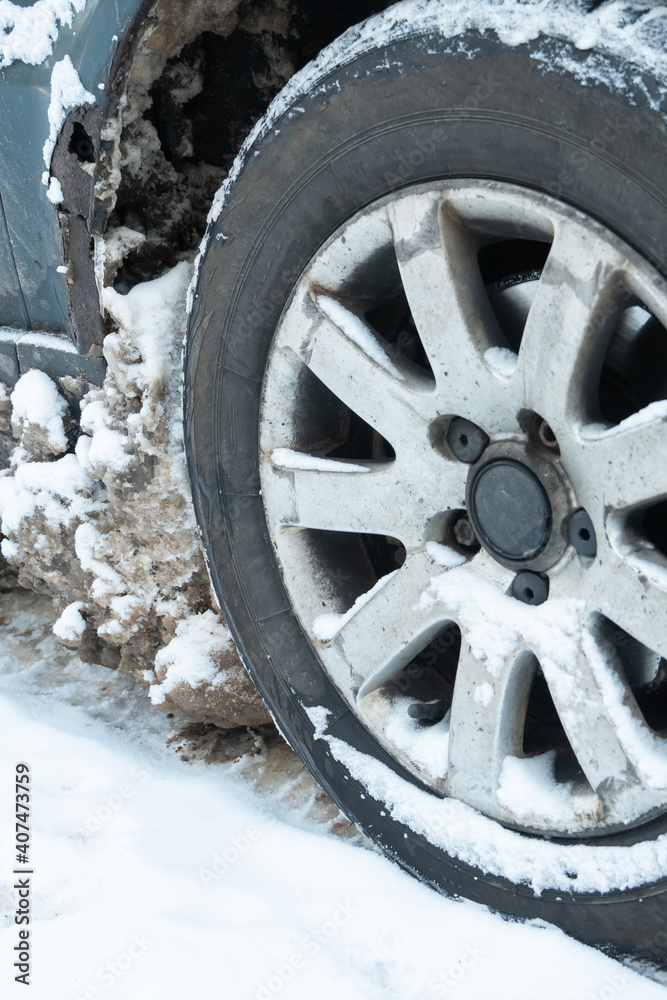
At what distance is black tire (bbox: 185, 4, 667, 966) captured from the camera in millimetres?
1143

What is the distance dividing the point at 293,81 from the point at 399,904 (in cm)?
143

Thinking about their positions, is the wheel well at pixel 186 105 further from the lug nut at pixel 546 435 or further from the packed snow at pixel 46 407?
the lug nut at pixel 546 435

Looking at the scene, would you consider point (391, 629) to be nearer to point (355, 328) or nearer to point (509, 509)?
point (509, 509)

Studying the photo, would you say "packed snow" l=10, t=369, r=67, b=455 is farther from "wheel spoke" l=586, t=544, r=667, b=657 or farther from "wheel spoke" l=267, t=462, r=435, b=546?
"wheel spoke" l=586, t=544, r=667, b=657

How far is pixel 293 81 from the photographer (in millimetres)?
1516

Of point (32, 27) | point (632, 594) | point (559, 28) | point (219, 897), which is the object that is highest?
point (32, 27)

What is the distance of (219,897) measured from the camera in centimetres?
166

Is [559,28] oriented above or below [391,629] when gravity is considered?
above

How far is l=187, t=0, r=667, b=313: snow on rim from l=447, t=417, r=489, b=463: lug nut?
0.51 meters

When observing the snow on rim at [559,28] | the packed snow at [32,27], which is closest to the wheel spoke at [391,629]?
the snow on rim at [559,28]

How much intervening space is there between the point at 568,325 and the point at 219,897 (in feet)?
3.88

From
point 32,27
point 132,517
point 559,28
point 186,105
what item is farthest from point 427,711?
point 32,27

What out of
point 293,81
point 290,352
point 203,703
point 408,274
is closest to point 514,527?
point 408,274

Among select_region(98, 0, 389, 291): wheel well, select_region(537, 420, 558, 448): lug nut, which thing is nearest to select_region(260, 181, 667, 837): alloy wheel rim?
select_region(537, 420, 558, 448): lug nut
